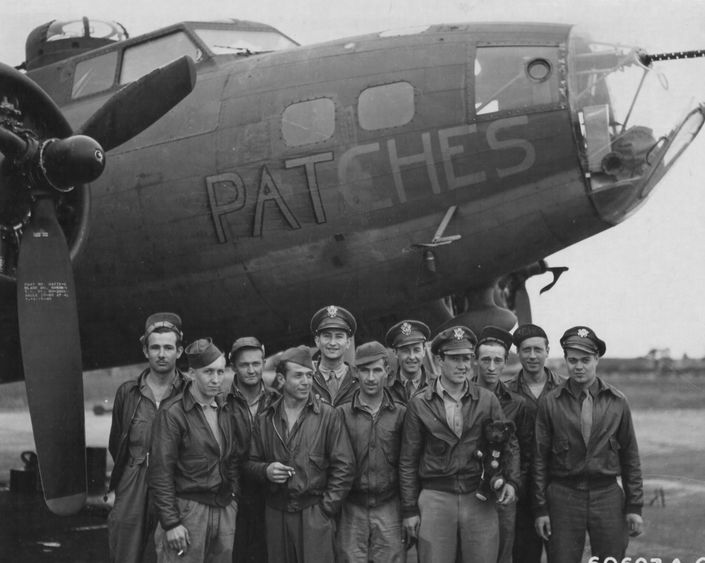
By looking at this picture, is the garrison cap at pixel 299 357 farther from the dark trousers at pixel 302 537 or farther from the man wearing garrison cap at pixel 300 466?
the dark trousers at pixel 302 537

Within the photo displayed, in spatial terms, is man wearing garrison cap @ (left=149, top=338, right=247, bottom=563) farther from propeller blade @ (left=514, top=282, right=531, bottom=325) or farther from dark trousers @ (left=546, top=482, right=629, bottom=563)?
propeller blade @ (left=514, top=282, right=531, bottom=325)

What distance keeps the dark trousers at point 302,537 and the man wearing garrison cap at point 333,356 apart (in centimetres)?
98

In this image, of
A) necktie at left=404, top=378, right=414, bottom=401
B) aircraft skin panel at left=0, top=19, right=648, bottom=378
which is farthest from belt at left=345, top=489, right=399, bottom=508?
aircraft skin panel at left=0, top=19, right=648, bottom=378

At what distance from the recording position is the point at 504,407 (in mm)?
6910

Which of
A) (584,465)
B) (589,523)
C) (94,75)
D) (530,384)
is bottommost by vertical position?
(589,523)

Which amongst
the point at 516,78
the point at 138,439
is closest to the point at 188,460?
the point at 138,439

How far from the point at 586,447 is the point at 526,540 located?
104 centimetres

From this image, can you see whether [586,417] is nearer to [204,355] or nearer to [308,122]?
[204,355]

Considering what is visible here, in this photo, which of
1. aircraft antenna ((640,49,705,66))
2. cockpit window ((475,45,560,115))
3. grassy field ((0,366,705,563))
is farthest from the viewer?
grassy field ((0,366,705,563))

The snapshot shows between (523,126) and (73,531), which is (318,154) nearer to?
(523,126)

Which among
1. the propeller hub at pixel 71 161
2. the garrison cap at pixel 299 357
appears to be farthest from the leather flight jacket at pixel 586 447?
the propeller hub at pixel 71 161

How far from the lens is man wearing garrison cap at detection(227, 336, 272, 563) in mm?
6762

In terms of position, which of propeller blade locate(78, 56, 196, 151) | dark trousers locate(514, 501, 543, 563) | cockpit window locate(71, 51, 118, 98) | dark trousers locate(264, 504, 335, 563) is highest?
cockpit window locate(71, 51, 118, 98)

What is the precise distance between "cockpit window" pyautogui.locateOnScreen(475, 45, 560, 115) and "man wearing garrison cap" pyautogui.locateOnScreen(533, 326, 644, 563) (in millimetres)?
2496
